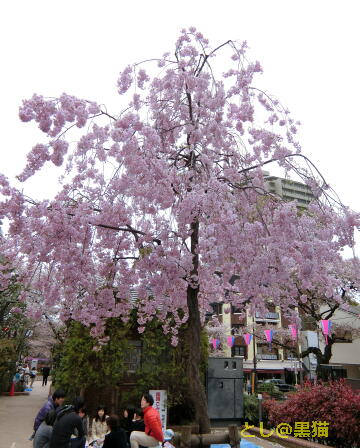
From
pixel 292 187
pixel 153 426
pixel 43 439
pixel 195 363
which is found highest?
pixel 292 187

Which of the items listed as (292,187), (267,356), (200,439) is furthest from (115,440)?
(267,356)

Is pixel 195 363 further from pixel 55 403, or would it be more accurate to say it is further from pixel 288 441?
pixel 288 441

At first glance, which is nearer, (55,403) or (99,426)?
(55,403)

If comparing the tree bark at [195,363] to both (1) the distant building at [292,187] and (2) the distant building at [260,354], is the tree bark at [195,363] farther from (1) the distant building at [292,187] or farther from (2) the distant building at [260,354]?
(2) the distant building at [260,354]

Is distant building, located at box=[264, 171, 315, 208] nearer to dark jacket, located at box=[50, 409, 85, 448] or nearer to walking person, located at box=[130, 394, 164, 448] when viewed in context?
walking person, located at box=[130, 394, 164, 448]

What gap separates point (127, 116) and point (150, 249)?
95.4 inches

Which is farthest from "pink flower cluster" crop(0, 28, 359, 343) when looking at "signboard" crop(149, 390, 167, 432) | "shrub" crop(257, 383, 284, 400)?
"shrub" crop(257, 383, 284, 400)

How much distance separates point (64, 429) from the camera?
207 inches

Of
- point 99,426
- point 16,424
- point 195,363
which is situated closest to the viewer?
point 195,363

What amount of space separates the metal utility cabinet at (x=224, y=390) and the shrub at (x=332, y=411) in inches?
66.8

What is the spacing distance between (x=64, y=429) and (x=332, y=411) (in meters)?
6.85

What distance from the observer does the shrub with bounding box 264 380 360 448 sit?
8711 mm

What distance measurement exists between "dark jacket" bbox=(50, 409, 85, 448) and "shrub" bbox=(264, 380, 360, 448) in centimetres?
644

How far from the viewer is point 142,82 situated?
324 inches
